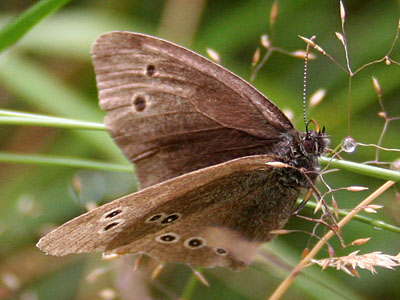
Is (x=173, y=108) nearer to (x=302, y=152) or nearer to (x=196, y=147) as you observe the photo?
(x=196, y=147)

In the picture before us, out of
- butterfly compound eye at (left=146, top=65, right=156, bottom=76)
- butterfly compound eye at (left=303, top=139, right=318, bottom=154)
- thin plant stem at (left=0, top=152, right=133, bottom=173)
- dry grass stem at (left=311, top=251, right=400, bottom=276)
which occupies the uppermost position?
butterfly compound eye at (left=146, top=65, right=156, bottom=76)

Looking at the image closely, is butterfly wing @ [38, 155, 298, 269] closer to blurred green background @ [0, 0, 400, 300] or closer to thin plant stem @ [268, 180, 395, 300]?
thin plant stem @ [268, 180, 395, 300]

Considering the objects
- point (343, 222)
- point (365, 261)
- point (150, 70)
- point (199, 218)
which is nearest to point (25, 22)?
point (150, 70)

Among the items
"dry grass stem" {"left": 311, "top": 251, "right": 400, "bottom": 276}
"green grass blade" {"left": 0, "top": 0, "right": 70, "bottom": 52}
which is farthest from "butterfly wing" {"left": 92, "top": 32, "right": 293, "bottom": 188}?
"dry grass stem" {"left": 311, "top": 251, "right": 400, "bottom": 276}

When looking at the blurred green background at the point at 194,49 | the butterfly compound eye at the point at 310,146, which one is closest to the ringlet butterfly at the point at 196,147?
the butterfly compound eye at the point at 310,146

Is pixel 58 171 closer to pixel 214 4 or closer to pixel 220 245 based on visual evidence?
pixel 214 4

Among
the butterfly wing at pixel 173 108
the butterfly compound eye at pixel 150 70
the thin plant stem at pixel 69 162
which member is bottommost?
the thin plant stem at pixel 69 162

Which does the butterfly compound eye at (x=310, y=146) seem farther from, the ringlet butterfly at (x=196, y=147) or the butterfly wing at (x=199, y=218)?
the butterfly wing at (x=199, y=218)
